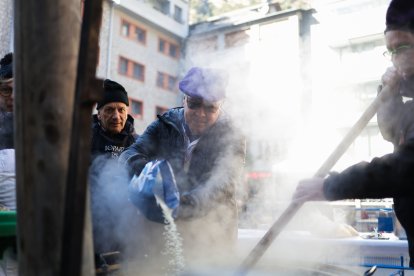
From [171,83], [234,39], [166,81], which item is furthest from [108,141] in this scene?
[171,83]

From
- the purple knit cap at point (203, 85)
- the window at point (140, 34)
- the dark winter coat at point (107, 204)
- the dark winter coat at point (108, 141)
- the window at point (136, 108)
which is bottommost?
the dark winter coat at point (107, 204)

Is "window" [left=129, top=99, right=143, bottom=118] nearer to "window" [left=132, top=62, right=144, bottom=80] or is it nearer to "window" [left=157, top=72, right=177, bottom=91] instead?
"window" [left=132, top=62, right=144, bottom=80]

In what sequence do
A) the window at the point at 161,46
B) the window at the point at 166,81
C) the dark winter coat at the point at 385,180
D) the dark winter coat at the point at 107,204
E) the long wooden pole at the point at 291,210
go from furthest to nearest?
the window at the point at 166,81 < the window at the point at 161,46 < the dark winter coat at the point at 107,204 < the long wooden pole at the point at 291,210 < the dark winter coat at the point at 385,180

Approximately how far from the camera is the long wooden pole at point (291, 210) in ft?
6.76

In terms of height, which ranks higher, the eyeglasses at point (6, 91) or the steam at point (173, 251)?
the eyeglasses at point (6, 91)

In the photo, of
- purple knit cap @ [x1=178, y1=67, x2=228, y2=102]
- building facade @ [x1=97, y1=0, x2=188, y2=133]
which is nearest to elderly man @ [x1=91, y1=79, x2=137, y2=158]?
purple knit cap @ [x1=178, y1=67, x2=228, y2=102]

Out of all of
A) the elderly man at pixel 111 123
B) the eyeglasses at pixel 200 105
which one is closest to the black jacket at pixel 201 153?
the eyeglasses at pixel 200 105

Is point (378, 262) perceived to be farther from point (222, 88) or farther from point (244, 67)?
point (244, 67)

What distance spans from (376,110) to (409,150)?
599 millimetres

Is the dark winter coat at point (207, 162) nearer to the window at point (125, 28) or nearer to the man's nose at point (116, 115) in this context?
the man's nose at point (116, 115)

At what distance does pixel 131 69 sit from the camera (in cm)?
1966

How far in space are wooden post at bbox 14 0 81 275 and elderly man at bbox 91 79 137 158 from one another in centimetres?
228

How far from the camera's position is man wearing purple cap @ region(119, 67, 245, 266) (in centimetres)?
261

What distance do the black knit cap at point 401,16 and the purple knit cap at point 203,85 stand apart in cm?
112
